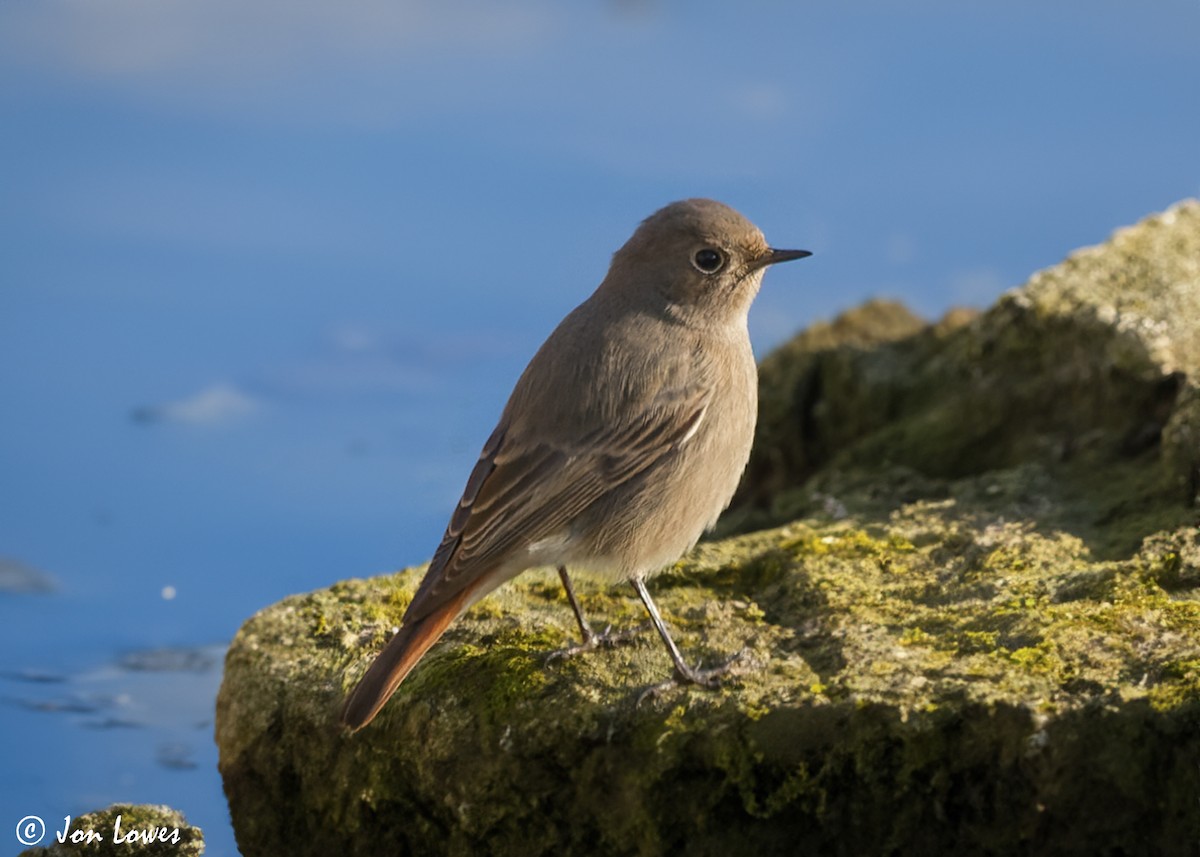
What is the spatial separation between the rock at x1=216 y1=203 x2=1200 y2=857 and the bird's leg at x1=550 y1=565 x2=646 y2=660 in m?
0.08

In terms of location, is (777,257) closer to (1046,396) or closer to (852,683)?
(852,683)

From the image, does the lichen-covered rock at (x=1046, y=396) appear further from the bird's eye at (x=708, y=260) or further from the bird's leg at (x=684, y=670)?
the bird's leg at (x=684, y=670)

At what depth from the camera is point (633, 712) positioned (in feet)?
16.3

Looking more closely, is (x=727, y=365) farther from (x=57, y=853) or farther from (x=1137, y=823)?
(x=57, y=853)

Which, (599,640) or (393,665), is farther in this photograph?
(599,640)

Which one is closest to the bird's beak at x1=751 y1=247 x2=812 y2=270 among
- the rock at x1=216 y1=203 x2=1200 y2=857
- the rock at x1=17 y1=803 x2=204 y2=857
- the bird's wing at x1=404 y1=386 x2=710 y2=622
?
the bird's wing at x1=404 y1=386 x2=710 y2=622

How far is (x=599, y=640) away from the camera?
5637mm

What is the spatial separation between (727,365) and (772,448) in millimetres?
3443

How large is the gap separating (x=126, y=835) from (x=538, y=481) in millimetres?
2049

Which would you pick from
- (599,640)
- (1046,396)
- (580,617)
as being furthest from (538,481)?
(1046,396)

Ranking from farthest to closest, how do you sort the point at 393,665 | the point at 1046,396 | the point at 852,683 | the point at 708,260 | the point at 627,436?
the point at 1046,396 → the point at 708,260 → the point at 627,436 → the point at 393,665 → the point at 852,683

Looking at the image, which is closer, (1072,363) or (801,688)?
(801,688)

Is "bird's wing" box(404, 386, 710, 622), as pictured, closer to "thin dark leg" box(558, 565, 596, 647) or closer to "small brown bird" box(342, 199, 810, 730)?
"small brown bird" box(342, 199, 810, 730)

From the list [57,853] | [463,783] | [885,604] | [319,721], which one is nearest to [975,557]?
[885,604]
